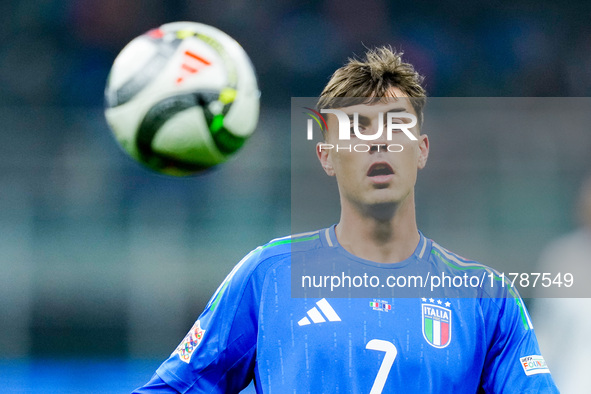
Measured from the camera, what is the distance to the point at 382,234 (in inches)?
91.8

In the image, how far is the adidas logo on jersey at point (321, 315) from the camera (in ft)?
7.22

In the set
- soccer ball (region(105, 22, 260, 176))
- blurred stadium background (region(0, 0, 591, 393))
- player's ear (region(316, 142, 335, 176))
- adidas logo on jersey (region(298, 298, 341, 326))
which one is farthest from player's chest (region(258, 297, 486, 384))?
blurred stadium background (region(0, 0, 591, 393))

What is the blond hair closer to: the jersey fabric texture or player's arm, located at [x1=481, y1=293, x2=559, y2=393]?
the jersey fabric texture

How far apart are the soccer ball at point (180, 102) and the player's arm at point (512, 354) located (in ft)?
3.33

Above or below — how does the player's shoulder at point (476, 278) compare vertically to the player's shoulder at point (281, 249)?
below

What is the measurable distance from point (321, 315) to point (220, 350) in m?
0.33

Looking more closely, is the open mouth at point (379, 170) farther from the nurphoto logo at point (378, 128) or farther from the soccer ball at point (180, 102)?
the soccer ball at point (180, 102)

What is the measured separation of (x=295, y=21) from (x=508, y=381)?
7.85 m

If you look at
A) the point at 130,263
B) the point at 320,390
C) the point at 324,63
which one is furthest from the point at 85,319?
the point at 320,390

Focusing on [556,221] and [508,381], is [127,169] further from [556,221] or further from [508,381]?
[508,381]

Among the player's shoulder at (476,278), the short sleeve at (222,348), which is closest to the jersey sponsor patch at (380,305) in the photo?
the player's shoulder at (476,278)

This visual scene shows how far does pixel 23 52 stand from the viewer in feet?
29.4

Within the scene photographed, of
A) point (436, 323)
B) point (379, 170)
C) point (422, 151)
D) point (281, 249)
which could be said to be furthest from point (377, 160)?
point (436, 323)

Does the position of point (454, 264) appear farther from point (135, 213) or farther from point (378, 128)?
point (135, 213)
